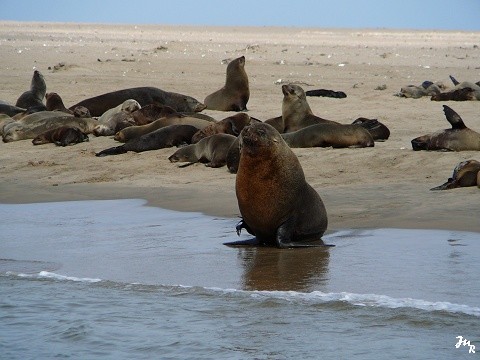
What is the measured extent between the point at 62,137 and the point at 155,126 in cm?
116

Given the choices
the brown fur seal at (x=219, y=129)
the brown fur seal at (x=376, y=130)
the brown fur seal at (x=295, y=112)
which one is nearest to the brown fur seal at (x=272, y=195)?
the brown fur seal at (x=219, y=129)

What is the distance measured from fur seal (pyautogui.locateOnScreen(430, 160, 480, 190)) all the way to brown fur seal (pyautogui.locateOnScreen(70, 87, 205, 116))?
23.6ft

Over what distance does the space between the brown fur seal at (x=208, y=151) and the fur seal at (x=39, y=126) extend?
8.81 ft

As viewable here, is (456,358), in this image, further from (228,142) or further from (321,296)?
(228,142)

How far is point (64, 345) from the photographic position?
5.24 m

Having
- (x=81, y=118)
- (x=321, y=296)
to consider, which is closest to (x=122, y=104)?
(x=81, y=118)

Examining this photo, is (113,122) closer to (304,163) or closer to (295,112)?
(295,112)

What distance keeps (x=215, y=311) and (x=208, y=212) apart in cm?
305

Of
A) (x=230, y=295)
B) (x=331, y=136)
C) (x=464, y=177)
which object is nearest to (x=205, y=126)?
(x=331, y=136)

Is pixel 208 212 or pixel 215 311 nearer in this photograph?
pixel 215 311

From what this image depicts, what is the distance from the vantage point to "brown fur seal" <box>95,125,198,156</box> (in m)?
11.9

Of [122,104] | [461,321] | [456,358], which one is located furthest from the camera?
[122,104]

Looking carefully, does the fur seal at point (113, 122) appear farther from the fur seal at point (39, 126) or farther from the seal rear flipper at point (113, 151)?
the seal rear flipper at point (113, 151)

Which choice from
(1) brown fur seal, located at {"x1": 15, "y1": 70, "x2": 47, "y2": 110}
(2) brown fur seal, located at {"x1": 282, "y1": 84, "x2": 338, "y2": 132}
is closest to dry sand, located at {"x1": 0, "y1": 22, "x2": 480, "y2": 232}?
(1) brown fur seal, located at {"x1": 15, "y1": 70, "x2": 47, "y2": 110}
